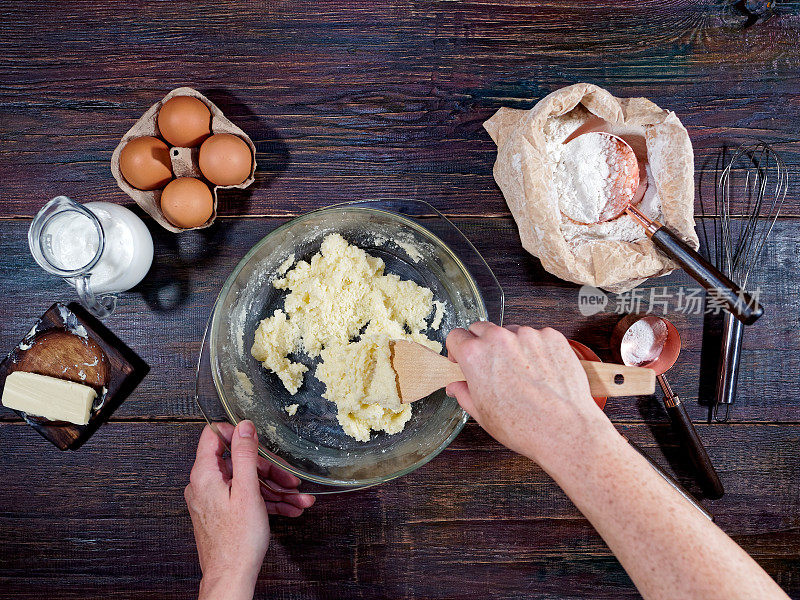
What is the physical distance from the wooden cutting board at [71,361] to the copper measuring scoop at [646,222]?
1092mm

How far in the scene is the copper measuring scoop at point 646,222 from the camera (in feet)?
3.15

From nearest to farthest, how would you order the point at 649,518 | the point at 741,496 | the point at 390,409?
1. the point at 649,518
2. the point at 390,409
3. the point at 741,496

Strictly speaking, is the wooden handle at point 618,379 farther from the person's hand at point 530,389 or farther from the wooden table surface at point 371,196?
the wooden table surface at point 371,196

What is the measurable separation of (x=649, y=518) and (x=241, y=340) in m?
0.86

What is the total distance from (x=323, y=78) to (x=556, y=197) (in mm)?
588

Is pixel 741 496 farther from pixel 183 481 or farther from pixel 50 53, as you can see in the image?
pixel 50 53

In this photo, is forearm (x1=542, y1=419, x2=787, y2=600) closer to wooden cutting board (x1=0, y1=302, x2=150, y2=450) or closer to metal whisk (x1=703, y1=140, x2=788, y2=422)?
metal whisk (x1=703, y1=140, x2=788, y2=422)

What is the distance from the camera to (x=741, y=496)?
4.08ft

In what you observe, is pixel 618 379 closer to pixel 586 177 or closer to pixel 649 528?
pixel 649 528

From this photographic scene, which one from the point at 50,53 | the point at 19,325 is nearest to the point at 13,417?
the point at 19,325

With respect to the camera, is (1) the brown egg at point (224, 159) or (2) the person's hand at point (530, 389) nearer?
(2) the person's hand at point (530, 389)

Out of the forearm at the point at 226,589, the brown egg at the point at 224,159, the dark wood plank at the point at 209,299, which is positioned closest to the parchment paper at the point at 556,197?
the dark wood plank at the point at 209,299

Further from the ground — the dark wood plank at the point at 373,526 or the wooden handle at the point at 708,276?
the wooden handle at the point at 708,276

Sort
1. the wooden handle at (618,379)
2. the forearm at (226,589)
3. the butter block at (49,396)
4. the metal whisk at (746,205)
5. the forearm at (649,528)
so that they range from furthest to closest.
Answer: the metal whisk at (746,205), the butter block at (49,396), the forearm at (226,589), the wooden handle at (618,379), the forearm at (649,528)
